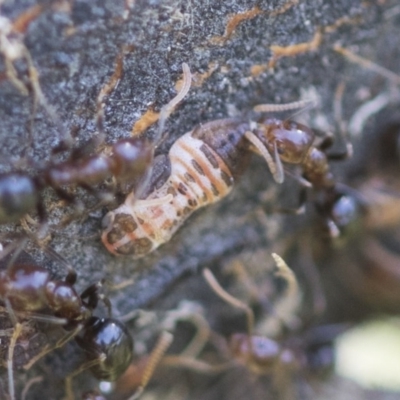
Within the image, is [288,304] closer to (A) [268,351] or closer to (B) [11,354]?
(A) [268,351]

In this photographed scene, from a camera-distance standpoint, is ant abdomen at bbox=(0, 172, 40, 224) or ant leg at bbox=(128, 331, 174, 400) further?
ant leg at bbox=(128, 331, 174, 400)

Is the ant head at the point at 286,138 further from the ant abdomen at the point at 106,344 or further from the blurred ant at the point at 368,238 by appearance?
the ant abdomen at the point at 106,344

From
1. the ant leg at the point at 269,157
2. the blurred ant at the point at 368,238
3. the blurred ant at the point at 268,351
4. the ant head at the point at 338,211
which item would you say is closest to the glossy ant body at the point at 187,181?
the ant leg at the point at 269,157

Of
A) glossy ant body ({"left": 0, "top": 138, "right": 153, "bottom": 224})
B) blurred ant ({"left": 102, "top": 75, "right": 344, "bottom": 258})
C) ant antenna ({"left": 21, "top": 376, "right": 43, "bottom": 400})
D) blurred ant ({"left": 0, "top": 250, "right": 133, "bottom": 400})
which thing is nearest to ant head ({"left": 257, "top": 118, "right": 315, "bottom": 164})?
blurred ant ({"left": 102, "top": 75, "right": 344, "bottom": 258})

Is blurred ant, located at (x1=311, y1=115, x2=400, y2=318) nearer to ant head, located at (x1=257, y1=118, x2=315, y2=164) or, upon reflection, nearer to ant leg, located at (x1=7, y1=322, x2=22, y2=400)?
ant head, located at (x1=257, y1=118, x2=315, y2=164)

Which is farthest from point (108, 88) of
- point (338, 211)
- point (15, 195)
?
point (338, 211)

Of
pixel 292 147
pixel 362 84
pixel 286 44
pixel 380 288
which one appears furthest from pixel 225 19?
pixel 380 288
